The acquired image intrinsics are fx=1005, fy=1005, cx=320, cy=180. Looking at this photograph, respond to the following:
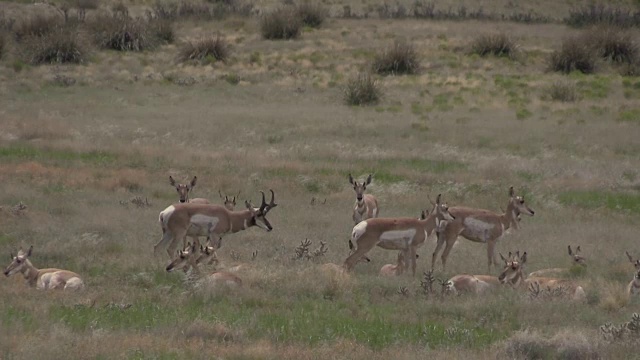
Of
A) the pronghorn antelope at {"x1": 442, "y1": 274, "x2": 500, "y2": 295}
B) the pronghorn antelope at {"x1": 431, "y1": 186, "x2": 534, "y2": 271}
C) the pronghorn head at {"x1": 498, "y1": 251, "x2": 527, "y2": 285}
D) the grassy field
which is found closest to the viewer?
the grassy field

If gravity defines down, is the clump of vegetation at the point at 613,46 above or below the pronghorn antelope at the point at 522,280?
below

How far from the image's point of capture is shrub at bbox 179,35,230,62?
49.7 meters

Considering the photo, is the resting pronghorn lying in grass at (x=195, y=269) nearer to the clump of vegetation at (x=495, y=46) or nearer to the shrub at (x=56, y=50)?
the shrub at (x=56, y=50)

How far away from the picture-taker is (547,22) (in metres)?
72.2

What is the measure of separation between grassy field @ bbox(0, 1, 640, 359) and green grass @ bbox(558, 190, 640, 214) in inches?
2.7

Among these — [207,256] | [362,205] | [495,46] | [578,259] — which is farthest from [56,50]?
[578,259]

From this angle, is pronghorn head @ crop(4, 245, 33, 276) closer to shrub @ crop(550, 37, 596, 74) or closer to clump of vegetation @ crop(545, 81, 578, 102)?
clump of vegetation @ crop(545, 81, 578, 102)

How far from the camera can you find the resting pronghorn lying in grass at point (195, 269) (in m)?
13.4

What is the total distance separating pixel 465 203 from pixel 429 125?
10.1 m

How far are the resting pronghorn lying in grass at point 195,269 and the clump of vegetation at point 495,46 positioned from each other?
4074 centimetres

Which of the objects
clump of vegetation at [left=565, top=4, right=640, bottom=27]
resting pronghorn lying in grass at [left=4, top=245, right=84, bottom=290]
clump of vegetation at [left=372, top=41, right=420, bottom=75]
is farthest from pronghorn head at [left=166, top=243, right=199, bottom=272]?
clump of vegetation at [left=565, top=4, right=640, bottom=27]

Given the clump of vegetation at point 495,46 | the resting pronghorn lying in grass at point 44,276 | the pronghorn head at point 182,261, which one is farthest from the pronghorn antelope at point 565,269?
the clump of vegetation at point 495,46

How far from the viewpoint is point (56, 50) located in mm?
47500

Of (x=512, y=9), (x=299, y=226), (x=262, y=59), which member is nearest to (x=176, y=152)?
(x=299, y=226)
